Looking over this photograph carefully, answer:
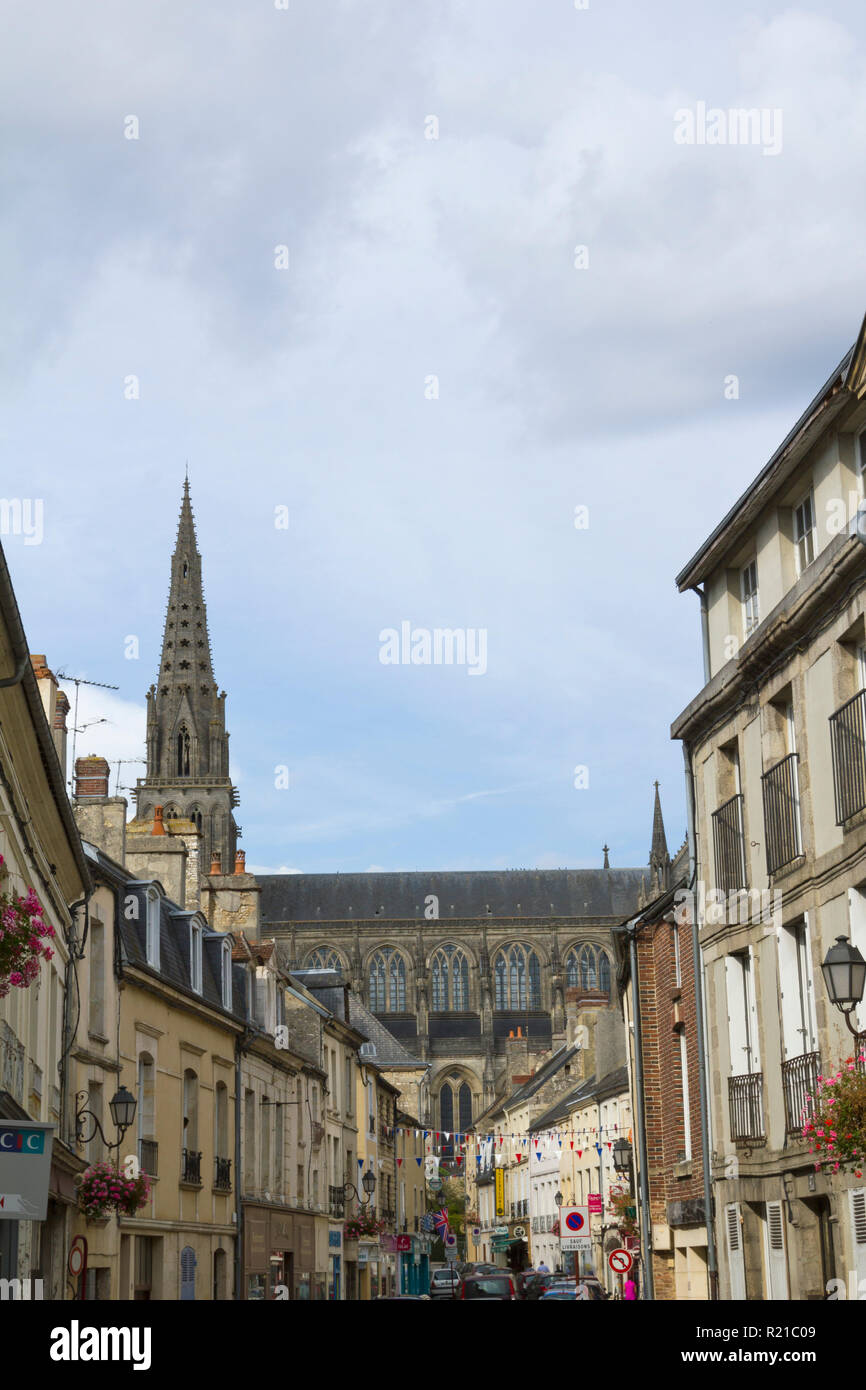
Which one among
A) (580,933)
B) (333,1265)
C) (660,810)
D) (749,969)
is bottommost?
(333,1265)

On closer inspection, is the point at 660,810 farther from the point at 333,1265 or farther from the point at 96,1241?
the point at 96,1241

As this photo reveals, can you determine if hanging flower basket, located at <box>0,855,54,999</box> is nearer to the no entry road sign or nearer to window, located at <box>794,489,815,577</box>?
window, located at <box>794,489,815,577</box>

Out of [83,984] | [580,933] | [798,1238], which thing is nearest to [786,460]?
[798,1238]

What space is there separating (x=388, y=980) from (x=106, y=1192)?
90.1 m

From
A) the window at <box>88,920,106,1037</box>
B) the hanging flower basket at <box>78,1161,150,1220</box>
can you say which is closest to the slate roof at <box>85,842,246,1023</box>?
the window at <box>88,920,106,1037</box>

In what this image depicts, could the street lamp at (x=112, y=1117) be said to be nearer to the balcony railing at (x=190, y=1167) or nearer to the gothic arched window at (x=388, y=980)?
the balcony railing at (x=190, y=1167)

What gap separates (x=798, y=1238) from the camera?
1524 cm

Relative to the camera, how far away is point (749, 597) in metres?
18.2

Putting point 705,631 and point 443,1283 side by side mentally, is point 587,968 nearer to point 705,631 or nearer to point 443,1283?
point 443,1283

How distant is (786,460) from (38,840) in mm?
8999

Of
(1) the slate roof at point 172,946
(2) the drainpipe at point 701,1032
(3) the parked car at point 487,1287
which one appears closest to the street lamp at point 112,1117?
(1) the slate roof at point 172,946

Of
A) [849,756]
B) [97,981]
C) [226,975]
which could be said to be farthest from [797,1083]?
[226,975]

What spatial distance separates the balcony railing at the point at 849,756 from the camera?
13844 millimetres
